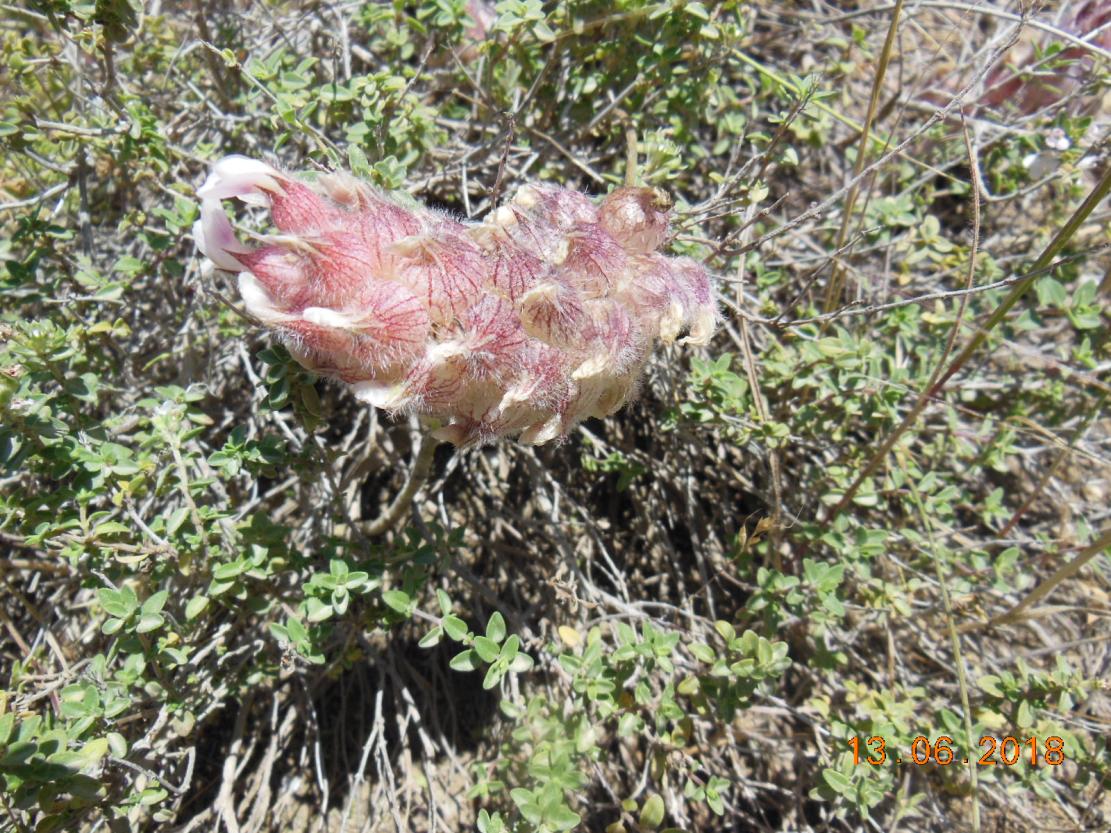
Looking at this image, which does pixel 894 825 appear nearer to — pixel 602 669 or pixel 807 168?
pixel 602 669

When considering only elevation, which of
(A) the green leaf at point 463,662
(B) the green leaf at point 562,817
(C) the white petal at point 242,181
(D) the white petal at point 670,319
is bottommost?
(B) the green leaf at point 562,817

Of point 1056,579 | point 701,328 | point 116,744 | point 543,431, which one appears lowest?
point 116,744

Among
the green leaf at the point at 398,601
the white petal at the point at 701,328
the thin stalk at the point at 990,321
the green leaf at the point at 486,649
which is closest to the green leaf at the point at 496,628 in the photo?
the green leaf at the point at 486,649

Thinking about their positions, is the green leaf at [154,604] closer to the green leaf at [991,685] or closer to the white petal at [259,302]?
the white petal at [259,302]

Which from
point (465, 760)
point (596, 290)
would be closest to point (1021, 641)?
point (465, 760)

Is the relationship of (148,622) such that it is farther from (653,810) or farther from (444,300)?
(653,810)
